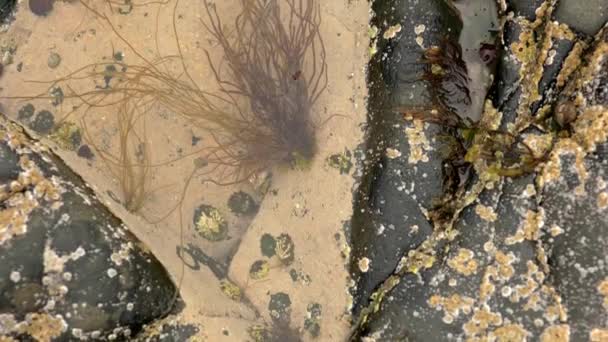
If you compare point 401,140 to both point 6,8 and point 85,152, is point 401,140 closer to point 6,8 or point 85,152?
point 85,152

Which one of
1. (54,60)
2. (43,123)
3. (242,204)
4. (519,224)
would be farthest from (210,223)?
(519,224)

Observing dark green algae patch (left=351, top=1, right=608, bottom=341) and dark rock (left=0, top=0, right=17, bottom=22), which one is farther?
dark rock (left=0, top=0, right=17, bottom=22)

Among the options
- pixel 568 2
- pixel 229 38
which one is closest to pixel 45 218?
pixel 229 38

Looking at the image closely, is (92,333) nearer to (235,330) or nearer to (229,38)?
(235,330)

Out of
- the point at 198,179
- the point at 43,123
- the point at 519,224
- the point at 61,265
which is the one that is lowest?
the point at 61,265

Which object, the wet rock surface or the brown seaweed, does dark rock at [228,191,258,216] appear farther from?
the wet rock surface

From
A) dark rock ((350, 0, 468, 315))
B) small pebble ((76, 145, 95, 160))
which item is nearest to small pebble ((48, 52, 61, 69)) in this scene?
small pebble ((76, 145, 95, 160))
